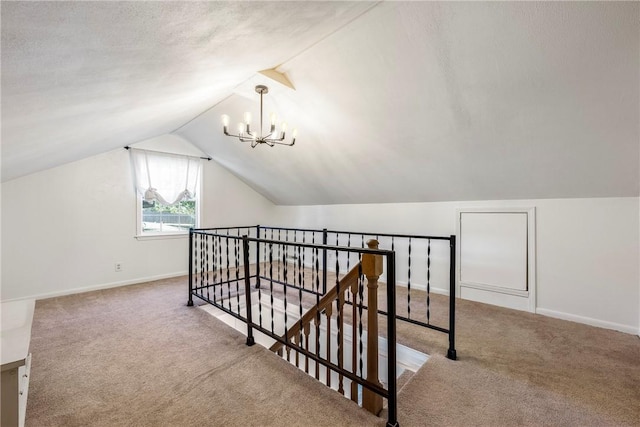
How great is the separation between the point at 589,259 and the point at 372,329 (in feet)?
8.94

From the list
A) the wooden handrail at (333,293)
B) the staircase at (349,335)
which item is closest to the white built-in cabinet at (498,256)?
the staircase at (349,335)

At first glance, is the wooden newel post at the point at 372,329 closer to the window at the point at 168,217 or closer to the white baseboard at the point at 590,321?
the white baseboard at the point at 590,321

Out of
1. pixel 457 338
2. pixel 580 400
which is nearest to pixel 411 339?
pixel 457 338

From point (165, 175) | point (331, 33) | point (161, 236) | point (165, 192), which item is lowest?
point (161, 236)

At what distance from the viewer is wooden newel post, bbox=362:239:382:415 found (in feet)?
5.43

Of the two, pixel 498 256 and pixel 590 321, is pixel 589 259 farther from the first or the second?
pixel 498 256

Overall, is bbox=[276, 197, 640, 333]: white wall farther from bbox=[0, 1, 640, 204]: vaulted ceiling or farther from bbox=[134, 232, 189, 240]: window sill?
bbox=[134, 232, 189, 240]: window sill

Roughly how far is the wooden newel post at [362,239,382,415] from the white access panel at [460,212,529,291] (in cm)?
246

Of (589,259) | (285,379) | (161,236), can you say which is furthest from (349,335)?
(161,236)

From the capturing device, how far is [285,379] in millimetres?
1834

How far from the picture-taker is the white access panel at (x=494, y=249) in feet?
10.6

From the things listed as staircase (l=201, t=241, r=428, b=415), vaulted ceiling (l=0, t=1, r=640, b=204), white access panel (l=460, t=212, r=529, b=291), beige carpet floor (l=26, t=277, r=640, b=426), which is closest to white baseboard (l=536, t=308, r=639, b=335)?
beige carpet floor (l=26, t=277, r=640, b=426)

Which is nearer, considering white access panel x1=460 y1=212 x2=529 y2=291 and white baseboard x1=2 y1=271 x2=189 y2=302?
white access panel x1=460 y1=212 x2=529 y2=291

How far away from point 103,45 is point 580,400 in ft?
10.0
